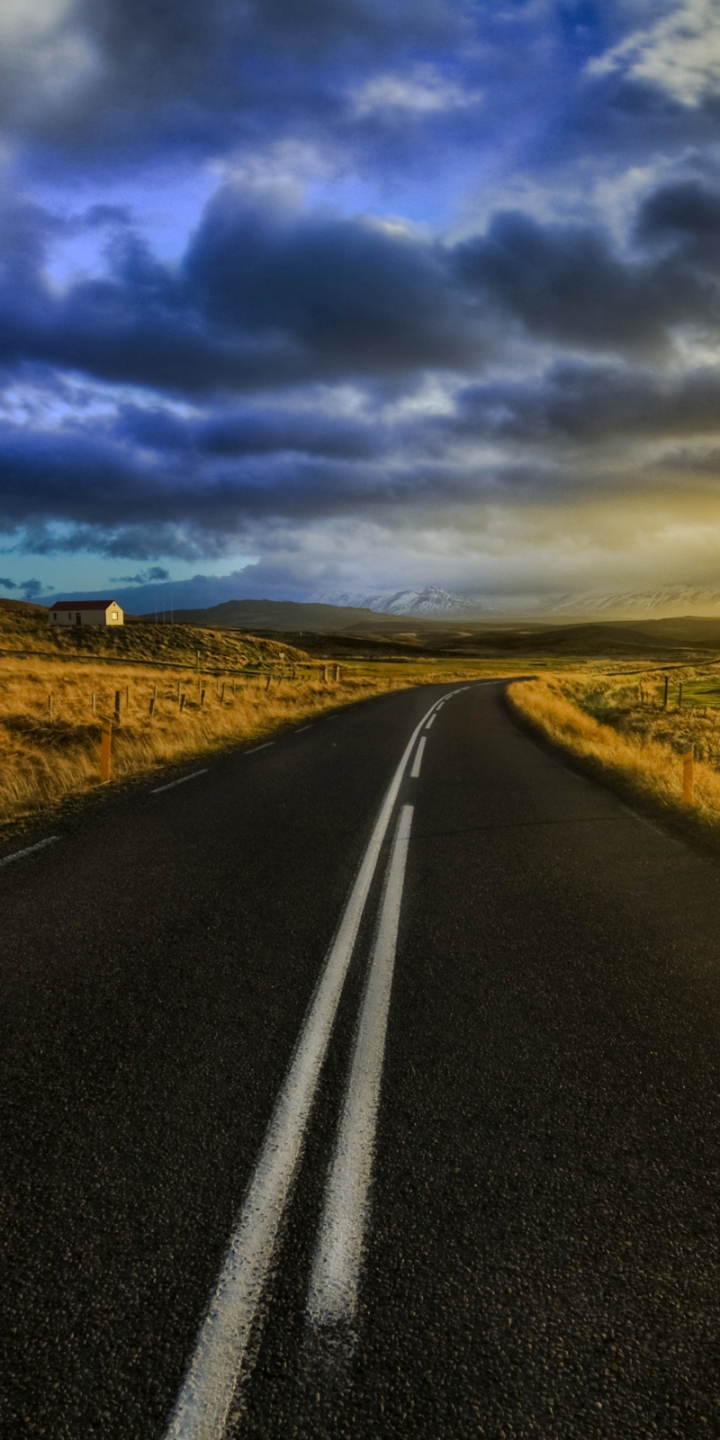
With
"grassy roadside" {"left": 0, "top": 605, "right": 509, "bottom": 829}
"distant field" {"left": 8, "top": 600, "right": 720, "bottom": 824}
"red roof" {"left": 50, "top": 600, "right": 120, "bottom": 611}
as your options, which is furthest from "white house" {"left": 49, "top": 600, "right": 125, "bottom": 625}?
"grassy roadside" {"left": 0, "top": 605, "right": 509, "bottom": 829}

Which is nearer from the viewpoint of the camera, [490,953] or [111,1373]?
[111,1373]

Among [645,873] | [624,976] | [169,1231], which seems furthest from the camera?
[645,873]

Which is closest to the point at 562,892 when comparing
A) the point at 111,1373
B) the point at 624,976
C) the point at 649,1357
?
the point at 624,976

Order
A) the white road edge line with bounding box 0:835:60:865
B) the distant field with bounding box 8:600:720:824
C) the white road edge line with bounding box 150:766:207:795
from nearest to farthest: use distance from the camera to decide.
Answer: the white road edge line with bounding box 0:835:60:865 < the white road edge line with bounding box 150:766:207:795 < the distant field with bounding box 8:600:720:824

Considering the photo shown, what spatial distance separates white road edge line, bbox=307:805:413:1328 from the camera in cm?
224

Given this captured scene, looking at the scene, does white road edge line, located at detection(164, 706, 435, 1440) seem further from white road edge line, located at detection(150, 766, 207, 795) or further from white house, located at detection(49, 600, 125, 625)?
white house, located at detection(49, 600, 125, 625)

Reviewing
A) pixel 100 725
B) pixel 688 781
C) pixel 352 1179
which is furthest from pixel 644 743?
pixel 352 1179

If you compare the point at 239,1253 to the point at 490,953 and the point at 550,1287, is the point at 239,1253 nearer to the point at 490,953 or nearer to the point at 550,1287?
the point at 550,1287

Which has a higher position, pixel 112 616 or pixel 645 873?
pixel 112 616

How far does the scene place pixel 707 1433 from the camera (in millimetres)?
1873

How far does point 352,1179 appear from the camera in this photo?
277 cm

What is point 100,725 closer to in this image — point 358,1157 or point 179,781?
point 179,781

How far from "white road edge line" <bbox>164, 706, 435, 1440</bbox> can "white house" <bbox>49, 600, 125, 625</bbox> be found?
92.9 meters

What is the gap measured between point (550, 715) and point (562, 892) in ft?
63.6
